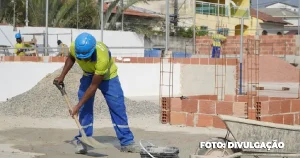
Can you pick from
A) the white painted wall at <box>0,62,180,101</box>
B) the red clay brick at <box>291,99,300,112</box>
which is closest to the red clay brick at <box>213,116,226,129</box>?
the red clay brick at <box>291,99,300,112</box>

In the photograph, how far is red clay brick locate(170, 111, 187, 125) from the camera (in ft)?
33.8

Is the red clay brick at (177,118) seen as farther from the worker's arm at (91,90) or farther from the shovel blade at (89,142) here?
the worker's arm at (91,90)

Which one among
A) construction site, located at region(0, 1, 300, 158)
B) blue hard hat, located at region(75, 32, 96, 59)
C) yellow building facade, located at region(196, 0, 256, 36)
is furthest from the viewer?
yellow building facade, located at region(196, 0, 256, 36)

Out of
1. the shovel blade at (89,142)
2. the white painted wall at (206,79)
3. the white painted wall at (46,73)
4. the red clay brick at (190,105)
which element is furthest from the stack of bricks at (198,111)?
the white painted wall at (206,79)

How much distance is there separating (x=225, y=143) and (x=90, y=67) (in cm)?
203

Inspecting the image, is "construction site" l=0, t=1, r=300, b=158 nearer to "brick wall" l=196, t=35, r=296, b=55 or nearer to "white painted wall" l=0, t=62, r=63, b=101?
"white painted wall" l=0, t=62, r=63, b=101

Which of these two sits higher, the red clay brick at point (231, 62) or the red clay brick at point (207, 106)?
the red clay brick at point (231, 62)

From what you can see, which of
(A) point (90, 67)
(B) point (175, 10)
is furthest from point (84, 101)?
(B) point (175, 10)

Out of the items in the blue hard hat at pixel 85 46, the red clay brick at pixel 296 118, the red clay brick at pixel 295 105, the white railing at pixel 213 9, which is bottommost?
the red clay brick at pixel 296 118


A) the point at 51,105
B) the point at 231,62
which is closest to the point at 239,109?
the point at 51,105

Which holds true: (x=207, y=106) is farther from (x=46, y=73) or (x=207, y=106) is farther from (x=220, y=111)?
(x=46, y=73)

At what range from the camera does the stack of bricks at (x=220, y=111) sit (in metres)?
9.80

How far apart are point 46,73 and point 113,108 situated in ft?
30.9

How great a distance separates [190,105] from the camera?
10.2 m
